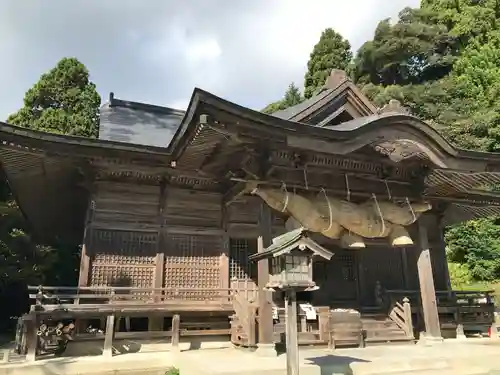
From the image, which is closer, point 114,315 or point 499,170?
point 114,315

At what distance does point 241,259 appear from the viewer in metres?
11.2

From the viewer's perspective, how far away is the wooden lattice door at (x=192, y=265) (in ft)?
34.1

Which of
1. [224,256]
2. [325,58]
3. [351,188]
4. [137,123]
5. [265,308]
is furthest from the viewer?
[325,58]

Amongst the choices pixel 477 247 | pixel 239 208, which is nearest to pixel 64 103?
pixel 239 208

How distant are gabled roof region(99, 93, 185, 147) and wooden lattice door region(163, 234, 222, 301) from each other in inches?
140

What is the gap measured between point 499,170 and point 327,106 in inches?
187

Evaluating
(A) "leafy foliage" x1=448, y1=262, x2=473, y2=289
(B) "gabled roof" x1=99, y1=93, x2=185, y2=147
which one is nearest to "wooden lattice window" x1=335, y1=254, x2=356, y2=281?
(B) "gabled roof" x1=99, y1=93, x2=185, y2=147

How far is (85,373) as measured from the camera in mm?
7238

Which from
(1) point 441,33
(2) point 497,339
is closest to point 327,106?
(2) point 497,339

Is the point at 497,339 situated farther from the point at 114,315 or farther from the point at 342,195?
the point at 114,315

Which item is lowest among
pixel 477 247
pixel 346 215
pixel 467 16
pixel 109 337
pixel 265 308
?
pixel 109 337

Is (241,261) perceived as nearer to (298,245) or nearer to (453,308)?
(298,245)

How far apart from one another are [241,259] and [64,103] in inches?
861

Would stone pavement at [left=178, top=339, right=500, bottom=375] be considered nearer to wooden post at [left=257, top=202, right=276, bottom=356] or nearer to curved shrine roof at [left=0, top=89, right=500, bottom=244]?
wooden post at [left=257, top=202, right=276, bottom=356]
